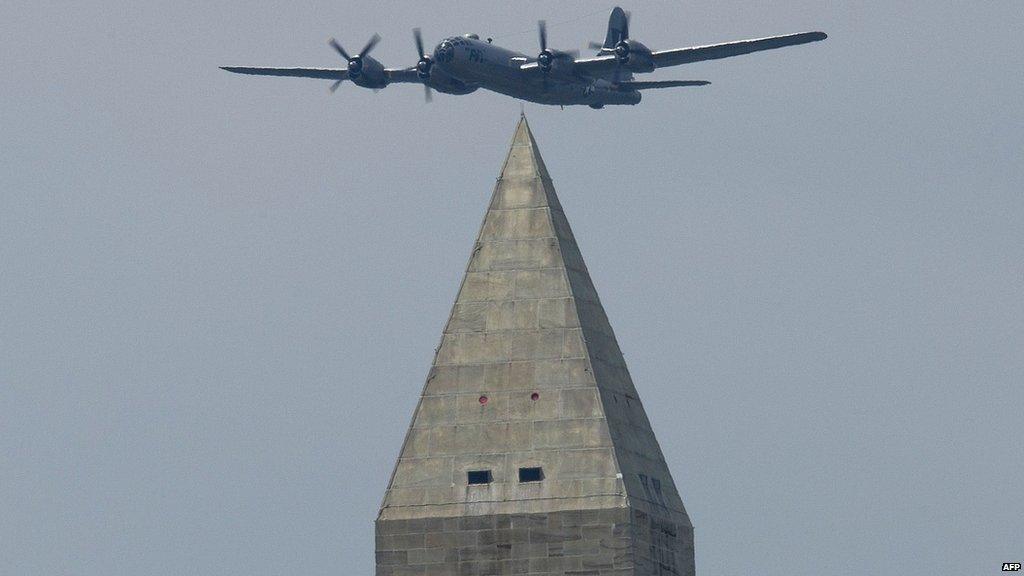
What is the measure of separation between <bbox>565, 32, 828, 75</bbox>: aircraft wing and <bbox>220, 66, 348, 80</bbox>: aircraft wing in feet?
59.3

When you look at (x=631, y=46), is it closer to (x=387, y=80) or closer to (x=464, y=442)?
(x=387, y=80)

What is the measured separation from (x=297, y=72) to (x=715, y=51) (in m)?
28.8

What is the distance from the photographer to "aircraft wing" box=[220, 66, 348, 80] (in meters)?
131

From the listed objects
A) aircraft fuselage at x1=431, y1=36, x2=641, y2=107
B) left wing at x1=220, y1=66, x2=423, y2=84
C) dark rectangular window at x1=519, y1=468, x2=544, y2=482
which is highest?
left wing at x1=220, y1=66, x2=423, y2=84

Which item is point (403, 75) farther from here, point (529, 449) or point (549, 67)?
point (529, 449)

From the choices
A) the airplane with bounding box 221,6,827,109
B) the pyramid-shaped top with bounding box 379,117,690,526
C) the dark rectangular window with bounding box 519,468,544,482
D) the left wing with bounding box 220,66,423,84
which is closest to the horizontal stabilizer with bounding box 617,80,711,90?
the airplane with bounding box 221,6,827,109

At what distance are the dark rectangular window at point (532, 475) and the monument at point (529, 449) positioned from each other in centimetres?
5

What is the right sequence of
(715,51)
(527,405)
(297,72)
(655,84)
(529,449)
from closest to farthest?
1. (529,449)
2. (527,405)
3. (715,51)
4. (655,84)
5. (297,72)

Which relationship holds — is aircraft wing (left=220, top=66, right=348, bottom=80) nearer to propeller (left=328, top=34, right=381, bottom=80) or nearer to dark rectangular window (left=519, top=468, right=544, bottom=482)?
propeller (left=328, top=34, right=381, bottom=80)

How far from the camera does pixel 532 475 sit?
83.7 metres

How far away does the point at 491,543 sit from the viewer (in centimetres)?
8325

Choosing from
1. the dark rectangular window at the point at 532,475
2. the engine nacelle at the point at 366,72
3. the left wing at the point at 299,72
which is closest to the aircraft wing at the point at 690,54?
the engine nacelle at the point at 366,72

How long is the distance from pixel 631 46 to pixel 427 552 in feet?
127

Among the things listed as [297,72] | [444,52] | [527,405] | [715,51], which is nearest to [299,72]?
[297,72]
